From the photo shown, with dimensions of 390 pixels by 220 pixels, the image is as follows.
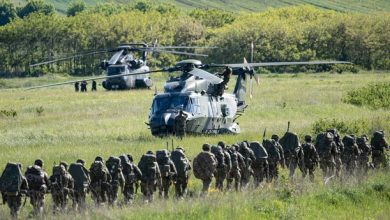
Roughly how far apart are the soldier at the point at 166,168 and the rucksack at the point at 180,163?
0.55 feet

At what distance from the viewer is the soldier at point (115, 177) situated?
62.1 feet

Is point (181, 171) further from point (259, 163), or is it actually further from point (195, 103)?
point (195, 103)

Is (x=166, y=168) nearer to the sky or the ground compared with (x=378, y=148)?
nearer to the sky

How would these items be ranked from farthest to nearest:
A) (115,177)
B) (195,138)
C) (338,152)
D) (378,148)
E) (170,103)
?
(170,103) < (195,138) < (378,148) < (338,152) < (115,177)

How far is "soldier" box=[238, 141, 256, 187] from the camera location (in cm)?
2167

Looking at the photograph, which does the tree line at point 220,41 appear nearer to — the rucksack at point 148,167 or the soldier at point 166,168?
the soldier at point 166,168

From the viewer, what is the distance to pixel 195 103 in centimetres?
3225

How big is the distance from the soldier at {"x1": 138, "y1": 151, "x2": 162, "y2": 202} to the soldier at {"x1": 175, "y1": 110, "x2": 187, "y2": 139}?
11.2 m

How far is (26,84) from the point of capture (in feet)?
263

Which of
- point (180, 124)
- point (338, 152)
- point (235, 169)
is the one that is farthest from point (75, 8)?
point (235, 169)

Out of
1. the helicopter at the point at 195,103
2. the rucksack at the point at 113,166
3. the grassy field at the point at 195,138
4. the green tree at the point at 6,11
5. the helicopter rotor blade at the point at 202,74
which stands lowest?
the grassy field at the point at 195,138

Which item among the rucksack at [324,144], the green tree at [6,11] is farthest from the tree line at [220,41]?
the rucksack at [324,144]

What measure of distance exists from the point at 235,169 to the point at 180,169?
66.5 inches

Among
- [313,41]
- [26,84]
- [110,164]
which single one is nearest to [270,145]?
[110,164]
